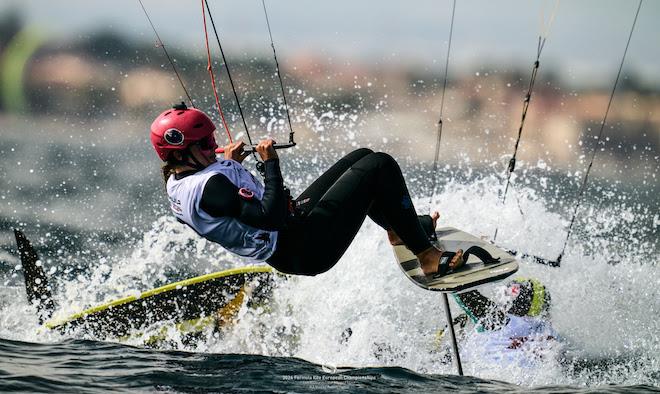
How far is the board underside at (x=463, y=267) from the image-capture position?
464 centimetres

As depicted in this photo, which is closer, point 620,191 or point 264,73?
point 264,73

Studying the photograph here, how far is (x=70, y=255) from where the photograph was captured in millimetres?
14719

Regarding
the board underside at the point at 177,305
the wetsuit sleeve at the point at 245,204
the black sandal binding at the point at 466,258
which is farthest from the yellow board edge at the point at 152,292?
the wetsuit sleeve at the point at 245,204

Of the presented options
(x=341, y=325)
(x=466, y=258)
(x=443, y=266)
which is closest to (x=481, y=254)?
(x=466, y=258)

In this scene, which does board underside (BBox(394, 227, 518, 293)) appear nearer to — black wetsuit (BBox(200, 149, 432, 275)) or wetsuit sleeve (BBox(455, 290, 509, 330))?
black wetsuit (BBox(200, 149, 432, 275))

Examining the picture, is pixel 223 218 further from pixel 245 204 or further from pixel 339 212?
pixel 339 212

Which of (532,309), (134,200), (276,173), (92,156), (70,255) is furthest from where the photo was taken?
(92,156)

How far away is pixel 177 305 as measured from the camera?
6707 mm

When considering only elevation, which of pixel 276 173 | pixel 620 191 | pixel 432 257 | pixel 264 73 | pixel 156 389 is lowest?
pixel 620 191

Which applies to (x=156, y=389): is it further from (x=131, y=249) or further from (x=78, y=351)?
(x=131, y=249)

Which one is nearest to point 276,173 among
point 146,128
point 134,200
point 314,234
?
point 314,234

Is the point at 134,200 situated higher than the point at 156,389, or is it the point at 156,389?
the point at 156,389

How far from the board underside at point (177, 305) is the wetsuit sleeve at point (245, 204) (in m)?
2.72

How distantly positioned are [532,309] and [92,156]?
16.8 meters
